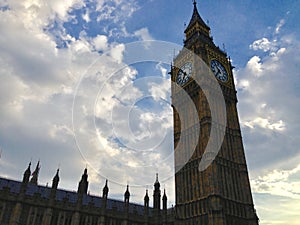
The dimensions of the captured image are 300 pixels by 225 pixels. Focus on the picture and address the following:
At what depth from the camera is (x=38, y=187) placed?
2650 inches

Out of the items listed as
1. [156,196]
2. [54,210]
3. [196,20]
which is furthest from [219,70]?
[54,210]

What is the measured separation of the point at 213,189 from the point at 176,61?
4169 centimetres

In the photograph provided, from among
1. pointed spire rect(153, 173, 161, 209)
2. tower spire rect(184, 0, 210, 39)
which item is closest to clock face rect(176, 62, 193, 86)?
tower spire rect(184, 0, 210, 39)

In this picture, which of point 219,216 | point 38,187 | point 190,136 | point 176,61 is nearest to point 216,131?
point 190,136

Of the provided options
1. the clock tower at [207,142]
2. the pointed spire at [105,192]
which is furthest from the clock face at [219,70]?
the pointed spire at [105,192]

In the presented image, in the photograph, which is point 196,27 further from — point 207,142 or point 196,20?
point 207,142

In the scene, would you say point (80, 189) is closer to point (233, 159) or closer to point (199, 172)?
point (199, 172)

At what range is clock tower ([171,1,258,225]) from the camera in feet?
187

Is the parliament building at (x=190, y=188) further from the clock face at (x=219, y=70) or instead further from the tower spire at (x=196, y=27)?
the tower spire at (x=196, y=27)

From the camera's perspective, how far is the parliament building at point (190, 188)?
5612 centimetres

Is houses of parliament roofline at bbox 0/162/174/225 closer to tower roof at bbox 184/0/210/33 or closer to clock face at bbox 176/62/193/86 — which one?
clock face at bbox 176/62/193/86

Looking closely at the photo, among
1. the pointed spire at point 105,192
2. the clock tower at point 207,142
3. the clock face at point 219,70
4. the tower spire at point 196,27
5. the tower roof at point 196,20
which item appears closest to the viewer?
the clock tower at point 207,142

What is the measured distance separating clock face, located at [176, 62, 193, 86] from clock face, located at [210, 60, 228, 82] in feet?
18.9

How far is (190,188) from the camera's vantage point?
202 ft
